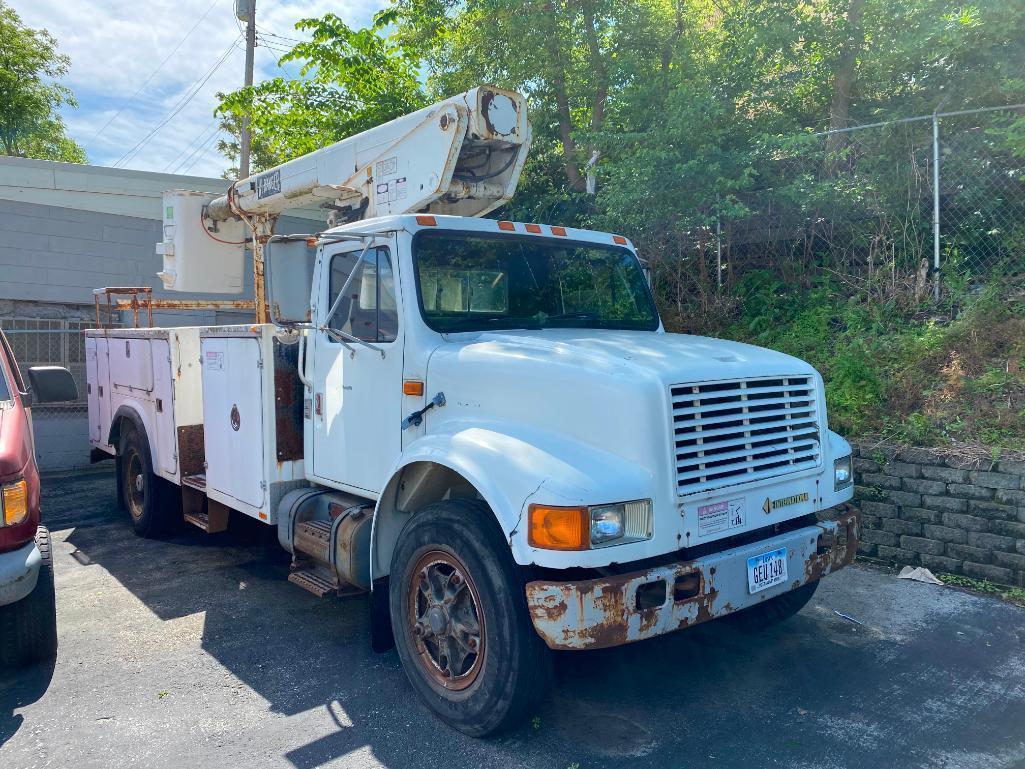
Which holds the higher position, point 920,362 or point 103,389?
point 920,362

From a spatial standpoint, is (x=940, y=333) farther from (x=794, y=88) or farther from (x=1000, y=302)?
(x=794, y=88)

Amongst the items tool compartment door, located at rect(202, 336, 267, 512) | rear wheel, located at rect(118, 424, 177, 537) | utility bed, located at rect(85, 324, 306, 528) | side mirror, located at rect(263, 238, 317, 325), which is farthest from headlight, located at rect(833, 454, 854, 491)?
rear wheel, located at rect(118, 424, 177, 537)

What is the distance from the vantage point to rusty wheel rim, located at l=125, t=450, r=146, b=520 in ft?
23.8

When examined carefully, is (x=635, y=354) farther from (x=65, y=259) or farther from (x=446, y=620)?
(x=65, y=259)

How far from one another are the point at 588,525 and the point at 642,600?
456mm

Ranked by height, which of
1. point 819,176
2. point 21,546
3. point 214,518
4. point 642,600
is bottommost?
point 214,518

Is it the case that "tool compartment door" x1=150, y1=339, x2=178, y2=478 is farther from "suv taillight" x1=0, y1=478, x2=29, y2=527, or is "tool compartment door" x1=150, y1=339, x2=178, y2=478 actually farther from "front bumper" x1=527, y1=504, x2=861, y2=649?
"front bumper" x1=527, y1=504, x2=861, y2=649

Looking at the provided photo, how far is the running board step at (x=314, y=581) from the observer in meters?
4.54

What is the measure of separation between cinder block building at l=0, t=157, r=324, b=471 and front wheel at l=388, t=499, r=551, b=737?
27.8 ft

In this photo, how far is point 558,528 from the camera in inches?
122

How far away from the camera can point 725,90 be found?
352 inches

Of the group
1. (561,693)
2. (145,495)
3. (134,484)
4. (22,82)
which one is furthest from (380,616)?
(22,82)

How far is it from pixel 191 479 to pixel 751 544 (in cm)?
457

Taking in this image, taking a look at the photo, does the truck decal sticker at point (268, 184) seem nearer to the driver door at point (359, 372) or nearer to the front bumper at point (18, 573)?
the driver door at point (359, 372)
